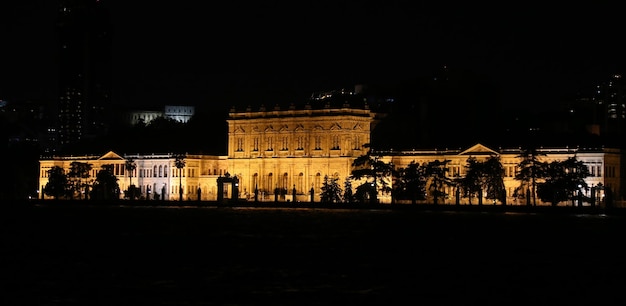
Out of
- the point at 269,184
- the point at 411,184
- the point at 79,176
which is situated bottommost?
the point at 411,184

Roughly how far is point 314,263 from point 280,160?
114 metres

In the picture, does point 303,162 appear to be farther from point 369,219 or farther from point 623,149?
point 369,219

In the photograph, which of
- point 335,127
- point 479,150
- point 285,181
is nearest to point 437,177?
→ point 479,150

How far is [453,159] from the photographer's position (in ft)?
543

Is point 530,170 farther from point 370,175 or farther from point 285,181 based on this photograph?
point 285,181

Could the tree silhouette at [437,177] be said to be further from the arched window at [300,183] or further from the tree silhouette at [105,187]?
the tree silhouette at [105,187]

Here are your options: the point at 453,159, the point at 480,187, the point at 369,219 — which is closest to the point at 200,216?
the point at 369,219

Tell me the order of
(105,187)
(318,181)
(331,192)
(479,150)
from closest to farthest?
(331,192), (479,150), (318,181), (105,187)

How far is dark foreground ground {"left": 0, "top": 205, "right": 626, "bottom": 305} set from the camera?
169 ft

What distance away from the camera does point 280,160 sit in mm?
178625

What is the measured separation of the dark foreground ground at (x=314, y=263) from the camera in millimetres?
51438

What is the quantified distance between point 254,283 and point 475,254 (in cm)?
1924

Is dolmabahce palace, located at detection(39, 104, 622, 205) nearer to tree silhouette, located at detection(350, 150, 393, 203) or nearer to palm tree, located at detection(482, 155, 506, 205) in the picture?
tree silhouette, located at detection(350, 150, 393, 203)

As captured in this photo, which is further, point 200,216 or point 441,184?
point 441,184
